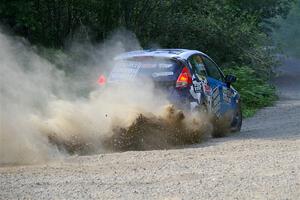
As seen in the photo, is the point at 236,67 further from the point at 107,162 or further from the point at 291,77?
the point at 291,77

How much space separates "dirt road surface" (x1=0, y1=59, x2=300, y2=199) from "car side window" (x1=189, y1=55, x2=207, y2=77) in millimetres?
2070

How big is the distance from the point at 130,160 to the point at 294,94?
2032 cm

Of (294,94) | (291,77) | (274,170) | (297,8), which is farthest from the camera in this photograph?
(297,8)

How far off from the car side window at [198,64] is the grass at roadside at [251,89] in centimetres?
791

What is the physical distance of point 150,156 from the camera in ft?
30.1

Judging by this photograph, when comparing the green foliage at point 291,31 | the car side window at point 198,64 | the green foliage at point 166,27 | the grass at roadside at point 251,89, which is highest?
the car side window at point 198,64

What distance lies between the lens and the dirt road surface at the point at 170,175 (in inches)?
265

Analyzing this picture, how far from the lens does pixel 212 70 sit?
1320 cm

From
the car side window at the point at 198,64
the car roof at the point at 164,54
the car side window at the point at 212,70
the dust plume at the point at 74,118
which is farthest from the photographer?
the car side window at the point at 212,70

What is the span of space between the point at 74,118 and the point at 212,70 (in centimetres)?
383

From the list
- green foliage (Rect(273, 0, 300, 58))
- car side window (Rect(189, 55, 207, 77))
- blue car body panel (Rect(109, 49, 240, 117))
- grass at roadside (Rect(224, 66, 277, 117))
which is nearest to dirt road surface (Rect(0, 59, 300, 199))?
blue car body panel (Rect(109, 49, 240, 117))

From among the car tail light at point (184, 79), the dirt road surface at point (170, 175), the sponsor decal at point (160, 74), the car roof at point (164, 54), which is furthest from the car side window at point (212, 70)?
the dirt road surface at point (170, 175)

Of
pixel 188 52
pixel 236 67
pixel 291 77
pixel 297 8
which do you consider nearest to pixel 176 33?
pixel 236 67

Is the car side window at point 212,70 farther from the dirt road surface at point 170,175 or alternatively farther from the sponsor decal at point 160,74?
the dirt road surface at point 170,175
